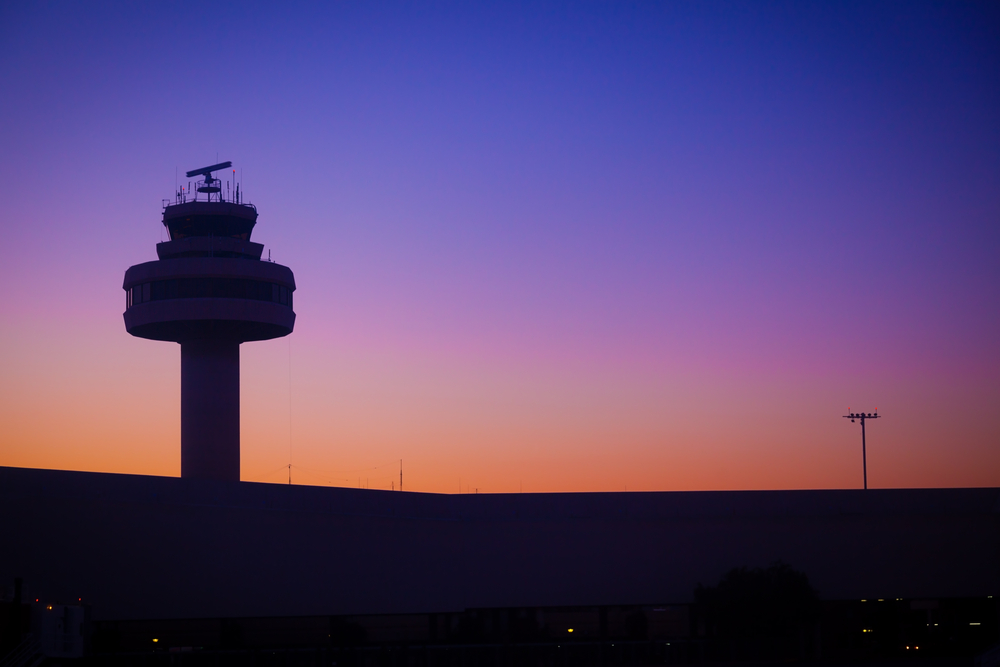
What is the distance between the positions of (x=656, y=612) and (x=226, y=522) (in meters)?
20.2

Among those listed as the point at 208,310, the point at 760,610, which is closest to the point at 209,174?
the point at 208,310

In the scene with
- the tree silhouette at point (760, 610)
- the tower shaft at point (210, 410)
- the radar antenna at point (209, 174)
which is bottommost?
the tree silhouette at point (760, 610)

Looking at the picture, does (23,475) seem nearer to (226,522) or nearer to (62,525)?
(62,525)

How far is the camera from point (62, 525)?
47.7 meters

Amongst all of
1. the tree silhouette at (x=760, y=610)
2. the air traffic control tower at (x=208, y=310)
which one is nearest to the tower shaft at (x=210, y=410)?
the air traffic control tower at (x=208, y=310)

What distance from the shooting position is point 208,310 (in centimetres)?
6366

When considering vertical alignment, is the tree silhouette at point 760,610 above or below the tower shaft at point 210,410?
below

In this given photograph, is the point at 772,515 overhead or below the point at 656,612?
overhead

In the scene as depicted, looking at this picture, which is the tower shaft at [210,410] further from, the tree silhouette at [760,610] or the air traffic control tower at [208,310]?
the tree silhouette at [760,610]

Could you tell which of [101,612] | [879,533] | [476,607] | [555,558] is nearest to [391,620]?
[476,607]

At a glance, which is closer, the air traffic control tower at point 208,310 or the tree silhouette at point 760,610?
the tree silhouette at point 760,610

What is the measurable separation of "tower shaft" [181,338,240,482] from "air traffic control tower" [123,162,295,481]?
0.05 metres

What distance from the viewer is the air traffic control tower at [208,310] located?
63906 mm

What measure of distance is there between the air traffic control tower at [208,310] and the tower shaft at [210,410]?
0.05m
